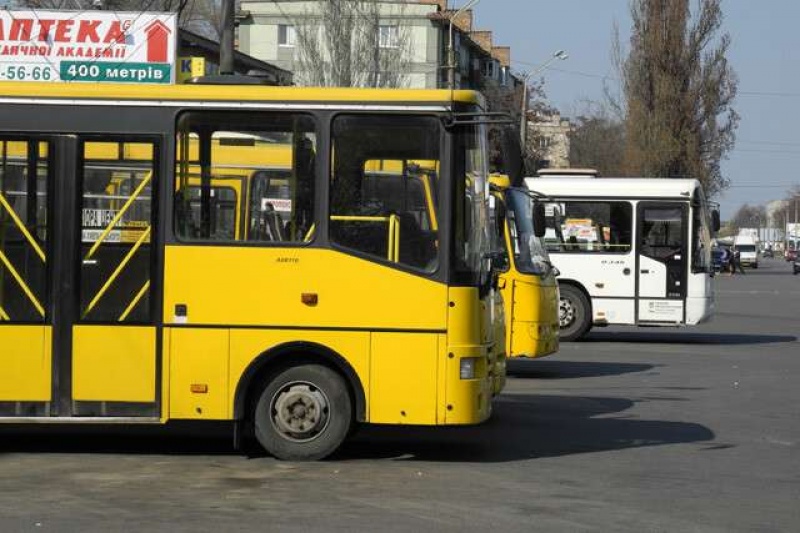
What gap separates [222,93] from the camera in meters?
11.4

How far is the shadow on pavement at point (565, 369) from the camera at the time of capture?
66.1 feet

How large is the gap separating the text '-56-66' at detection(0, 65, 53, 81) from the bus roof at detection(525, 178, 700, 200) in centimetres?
954

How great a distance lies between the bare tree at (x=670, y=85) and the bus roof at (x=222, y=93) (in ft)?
201

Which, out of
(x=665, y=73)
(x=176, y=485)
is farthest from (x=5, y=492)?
(x=665, y=73)

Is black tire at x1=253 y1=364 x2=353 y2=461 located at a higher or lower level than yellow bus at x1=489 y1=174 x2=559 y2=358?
lower

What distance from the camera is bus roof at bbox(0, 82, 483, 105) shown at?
37.1 feet

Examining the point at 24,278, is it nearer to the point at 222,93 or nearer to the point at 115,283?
the point at 115,283

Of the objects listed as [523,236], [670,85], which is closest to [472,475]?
[523,236]

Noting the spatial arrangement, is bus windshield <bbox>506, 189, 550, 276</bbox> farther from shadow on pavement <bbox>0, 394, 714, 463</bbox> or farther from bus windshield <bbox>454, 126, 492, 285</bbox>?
bus windshield <bbox>454, 126, 492, 285</bbox>

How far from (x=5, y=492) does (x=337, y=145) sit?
3590 mm

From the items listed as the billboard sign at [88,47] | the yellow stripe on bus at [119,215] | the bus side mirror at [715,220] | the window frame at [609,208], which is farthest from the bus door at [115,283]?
the bus side mirror at [715,220]

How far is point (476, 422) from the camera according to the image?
1118 cm

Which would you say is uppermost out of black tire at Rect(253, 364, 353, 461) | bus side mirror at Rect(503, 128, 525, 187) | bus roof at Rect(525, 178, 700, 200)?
bus roof at Rect(525, 178, 700, 200)

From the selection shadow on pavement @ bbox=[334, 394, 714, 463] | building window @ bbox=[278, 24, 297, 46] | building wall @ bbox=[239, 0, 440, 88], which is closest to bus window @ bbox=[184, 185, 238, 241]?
shadow on pavement @ bbox=[334, 394, 714, 463]
